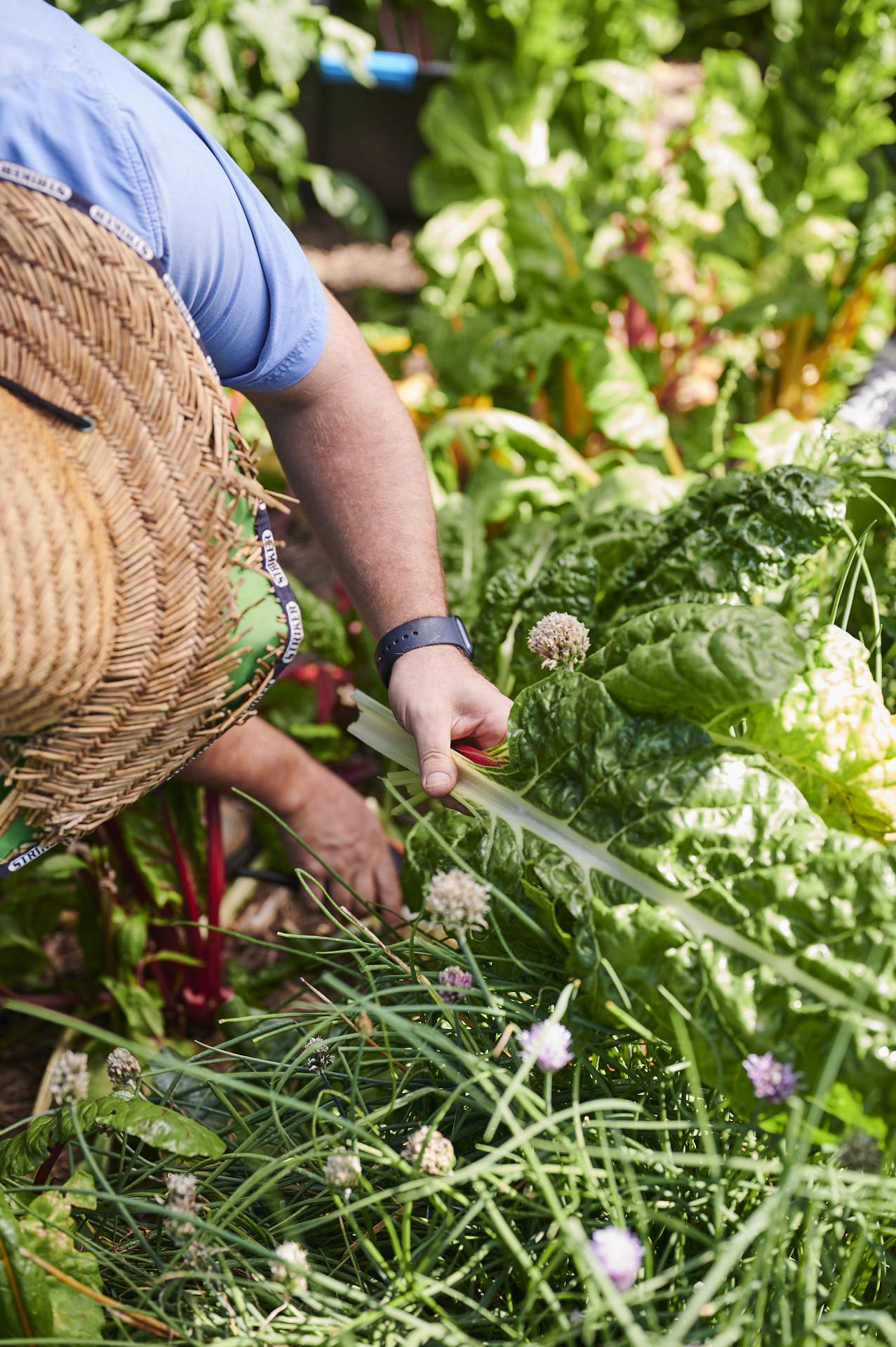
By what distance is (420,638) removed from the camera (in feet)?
4.03

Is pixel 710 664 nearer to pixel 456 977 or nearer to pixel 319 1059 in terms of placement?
pixel 456 977

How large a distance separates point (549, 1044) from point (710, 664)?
13.1 inches

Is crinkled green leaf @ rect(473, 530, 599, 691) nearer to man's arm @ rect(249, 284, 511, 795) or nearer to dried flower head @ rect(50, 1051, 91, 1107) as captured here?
man's arm @ rect(249, 284, 511, 795)

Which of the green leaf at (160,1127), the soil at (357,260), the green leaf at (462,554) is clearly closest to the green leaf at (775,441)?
the green leaf at (462,554)

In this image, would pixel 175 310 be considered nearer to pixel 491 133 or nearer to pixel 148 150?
pixel 148 150

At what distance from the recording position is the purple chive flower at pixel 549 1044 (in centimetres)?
80

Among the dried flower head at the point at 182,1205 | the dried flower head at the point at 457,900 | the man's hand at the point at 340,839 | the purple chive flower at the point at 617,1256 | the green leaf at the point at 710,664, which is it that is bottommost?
the man's hand at the point at 340,839

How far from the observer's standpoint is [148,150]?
1029mm

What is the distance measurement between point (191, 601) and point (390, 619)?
437 millimetres

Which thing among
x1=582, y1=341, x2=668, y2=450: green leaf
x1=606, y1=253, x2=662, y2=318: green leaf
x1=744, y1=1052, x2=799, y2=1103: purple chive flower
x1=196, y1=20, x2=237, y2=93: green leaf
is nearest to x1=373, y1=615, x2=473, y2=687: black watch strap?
x1=744, y1=1052, x2=799, y2=1103: purple chive flower

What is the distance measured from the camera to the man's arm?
1.30 metres

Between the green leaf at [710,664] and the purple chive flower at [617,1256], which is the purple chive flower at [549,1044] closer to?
the purple chive flower at [617,1256]

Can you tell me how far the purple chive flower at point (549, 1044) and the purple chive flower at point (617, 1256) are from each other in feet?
0.41

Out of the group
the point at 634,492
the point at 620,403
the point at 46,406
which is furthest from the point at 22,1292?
the point at 620,403
